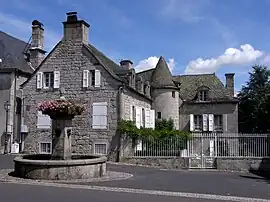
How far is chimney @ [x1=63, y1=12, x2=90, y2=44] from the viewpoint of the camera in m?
24.3

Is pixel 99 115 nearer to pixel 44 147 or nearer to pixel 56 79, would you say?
pixel 56 79

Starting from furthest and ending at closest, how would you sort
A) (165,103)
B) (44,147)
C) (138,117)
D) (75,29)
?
(165,103)
(138,117)
(44,147)
(75,29)

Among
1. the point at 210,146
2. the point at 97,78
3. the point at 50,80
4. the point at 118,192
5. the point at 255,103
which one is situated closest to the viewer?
the point at 118,192

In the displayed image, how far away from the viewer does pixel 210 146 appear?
66.7 feet

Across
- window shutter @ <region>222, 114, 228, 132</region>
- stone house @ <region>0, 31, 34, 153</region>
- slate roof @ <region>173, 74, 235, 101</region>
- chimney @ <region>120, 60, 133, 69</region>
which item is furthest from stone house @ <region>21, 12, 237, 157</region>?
slate roof @ <region>173, 74, 235, 101</region>

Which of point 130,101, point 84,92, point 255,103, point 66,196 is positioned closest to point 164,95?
point 130,101

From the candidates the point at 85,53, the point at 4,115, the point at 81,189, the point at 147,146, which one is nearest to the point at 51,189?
the point at 81,189

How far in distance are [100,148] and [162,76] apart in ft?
39.1

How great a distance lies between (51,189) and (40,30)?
2258 centimetres

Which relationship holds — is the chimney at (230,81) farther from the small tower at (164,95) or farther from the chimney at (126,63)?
the chimney at (126,63)

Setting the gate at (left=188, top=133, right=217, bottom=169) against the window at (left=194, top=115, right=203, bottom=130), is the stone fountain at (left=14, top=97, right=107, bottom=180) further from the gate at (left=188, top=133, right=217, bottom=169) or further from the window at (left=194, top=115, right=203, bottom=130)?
the window at (left=194, top=115, right=203, bottom=130)

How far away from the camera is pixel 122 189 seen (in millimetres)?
10750

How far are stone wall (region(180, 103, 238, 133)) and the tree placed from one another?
5485 millimetres

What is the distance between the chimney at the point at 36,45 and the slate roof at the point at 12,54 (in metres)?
0.73
